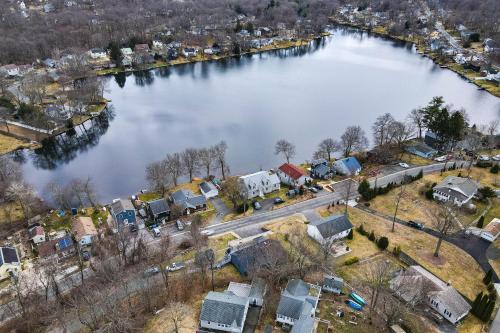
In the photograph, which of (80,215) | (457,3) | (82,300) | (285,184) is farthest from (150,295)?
(457,3)

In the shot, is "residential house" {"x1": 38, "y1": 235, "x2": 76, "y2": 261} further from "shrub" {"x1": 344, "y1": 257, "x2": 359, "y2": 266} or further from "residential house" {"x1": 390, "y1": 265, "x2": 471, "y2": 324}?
"residential house" {"x1": 390, "y1": 265, "x2": 471, "y2": 324}

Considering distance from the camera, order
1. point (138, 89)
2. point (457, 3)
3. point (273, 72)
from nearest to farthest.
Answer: point (138, 89)
point (273, 72)
point (457, 3)

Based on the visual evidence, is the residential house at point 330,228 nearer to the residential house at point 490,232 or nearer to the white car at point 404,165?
the residential house at point 490,232

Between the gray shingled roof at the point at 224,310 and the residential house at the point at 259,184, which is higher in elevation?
the gray shingled roof at the point at 224,310

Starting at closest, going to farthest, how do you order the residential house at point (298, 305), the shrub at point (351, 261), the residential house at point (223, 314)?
the residential house at point (298, 305) → the residential house at point (223, 314) → the shrub at point (351, 261)

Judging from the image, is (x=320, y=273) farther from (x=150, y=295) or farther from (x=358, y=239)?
(x=150, y=295)

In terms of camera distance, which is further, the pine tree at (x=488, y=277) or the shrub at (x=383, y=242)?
the shrub at (x=383, y=242)

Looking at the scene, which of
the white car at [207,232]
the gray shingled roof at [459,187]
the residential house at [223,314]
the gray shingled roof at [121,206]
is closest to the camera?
the residential house at [223,314]

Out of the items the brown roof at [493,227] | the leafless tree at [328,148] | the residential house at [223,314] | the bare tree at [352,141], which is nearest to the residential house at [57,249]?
the residential house at [223,314]
